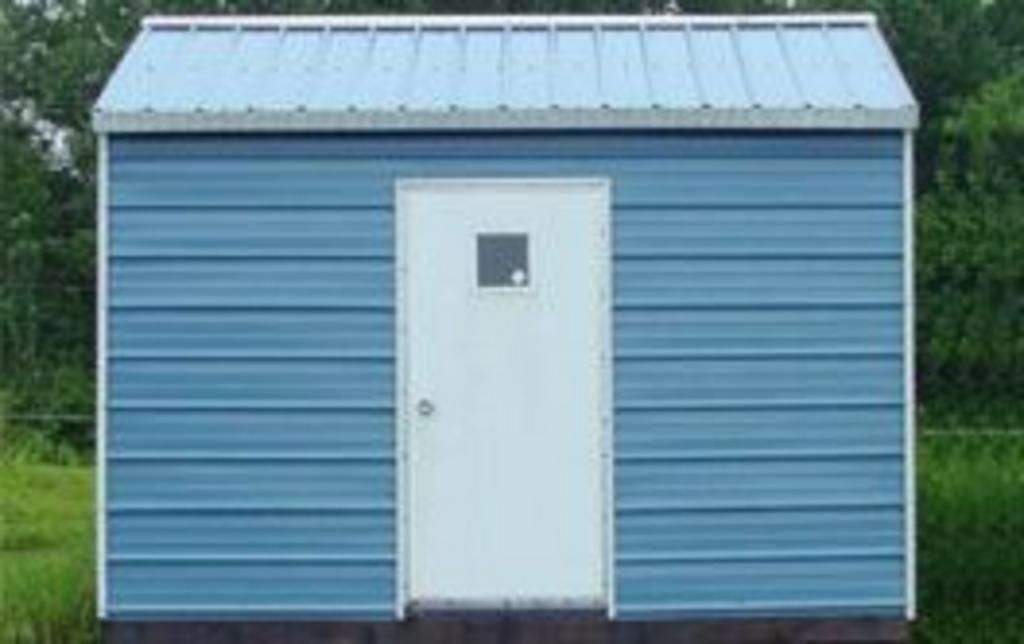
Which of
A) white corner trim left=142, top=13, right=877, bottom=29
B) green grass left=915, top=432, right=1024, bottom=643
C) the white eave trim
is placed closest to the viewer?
the white eave trim

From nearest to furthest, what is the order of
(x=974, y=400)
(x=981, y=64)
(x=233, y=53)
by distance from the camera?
(x=233, y=53)
(x=974, y=400)
(x=981, y=64)

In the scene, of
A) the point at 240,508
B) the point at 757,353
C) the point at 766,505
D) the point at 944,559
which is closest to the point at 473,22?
the point at 757,353

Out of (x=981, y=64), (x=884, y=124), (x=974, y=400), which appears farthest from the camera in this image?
(x=981, y=64)

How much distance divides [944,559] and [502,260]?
3465 mm

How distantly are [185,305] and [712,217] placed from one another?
81.4 inches

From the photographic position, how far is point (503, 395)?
27.8ft

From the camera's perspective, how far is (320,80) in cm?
872

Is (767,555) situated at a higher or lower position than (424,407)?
lower

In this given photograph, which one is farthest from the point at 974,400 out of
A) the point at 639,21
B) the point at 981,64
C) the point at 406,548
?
the point at 981,64

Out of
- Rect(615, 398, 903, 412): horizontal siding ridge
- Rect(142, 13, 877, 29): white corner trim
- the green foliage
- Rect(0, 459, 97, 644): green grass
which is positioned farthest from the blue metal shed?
the green foliage

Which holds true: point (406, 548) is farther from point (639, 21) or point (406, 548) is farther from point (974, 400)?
point (974, 400)

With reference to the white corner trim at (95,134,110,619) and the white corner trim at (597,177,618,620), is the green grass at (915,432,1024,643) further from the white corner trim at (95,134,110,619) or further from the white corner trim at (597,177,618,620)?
the white corner trim at (95,134,110,619)

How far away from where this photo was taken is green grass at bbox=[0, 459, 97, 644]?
9688 millimetres

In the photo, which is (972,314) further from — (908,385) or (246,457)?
(246,457)
